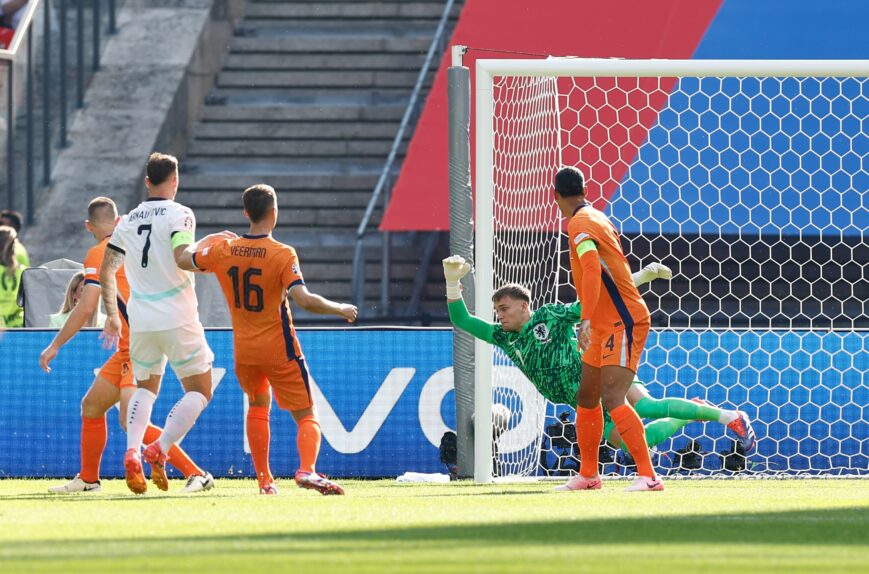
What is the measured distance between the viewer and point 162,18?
864 inches

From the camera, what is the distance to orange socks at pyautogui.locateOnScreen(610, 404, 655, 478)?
9.02 m

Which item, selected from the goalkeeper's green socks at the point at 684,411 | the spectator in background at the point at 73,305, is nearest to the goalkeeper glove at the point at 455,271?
the goalkeeper's green socks at the point at 684,411

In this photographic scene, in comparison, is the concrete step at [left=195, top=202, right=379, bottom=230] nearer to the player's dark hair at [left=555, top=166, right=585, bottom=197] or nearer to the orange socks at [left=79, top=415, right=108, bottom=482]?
the orange socks at [left=79, top=415, right=108, bottom=482]

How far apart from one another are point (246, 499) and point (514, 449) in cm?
302

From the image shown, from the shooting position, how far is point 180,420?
884cm

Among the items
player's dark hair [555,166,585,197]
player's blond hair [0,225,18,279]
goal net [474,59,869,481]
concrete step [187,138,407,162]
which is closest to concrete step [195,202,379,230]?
concrete step [187,138,407,162]

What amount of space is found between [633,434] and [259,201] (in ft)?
7.67

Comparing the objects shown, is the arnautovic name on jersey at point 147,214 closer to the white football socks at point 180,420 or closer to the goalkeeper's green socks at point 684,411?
the white football socks at point 180,420

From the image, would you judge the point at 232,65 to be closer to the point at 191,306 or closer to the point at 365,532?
the point at 191,306

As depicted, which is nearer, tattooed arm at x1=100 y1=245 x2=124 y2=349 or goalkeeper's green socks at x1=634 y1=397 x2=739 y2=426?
tattooed arm at x1=100 y1=245 x2=124 y2=349

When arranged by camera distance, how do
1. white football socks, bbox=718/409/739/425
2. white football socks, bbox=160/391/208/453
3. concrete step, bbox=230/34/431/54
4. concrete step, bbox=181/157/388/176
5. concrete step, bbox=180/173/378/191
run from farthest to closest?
1. concrete step, bbox=230/34/431/54
2. concrete step, bbox=181/157/388/176
3. concrete step, bbox=180/173/378/191
4. white football socks, bbox=718/409/739/425
5. white football socks, bbox=160/391/208/453

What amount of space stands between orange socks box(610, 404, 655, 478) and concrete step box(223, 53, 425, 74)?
12272 millimetres

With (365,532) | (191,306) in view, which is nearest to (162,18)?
(191,306)

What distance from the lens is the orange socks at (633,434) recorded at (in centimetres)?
902
